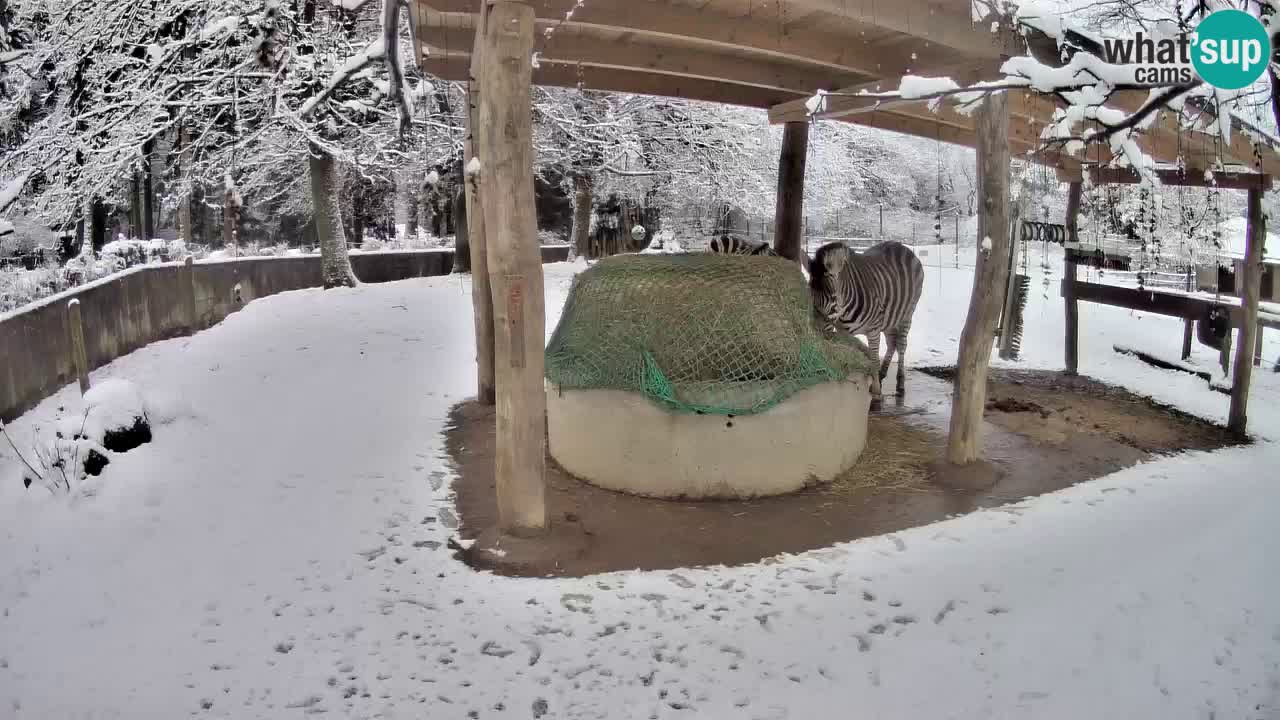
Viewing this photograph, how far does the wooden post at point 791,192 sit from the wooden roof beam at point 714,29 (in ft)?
6.41

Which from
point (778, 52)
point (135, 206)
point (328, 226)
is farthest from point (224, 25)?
point (135, 206)

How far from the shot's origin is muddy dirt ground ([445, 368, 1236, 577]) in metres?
4.36

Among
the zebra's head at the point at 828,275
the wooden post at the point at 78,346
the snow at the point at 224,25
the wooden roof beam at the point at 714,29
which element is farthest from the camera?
the snow at the point at 224,25

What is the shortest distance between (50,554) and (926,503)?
195 inches

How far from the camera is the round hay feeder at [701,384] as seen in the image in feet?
16.8

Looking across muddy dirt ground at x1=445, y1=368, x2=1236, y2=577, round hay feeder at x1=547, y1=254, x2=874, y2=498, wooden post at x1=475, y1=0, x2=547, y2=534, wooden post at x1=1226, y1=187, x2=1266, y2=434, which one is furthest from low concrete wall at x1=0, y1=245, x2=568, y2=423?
wooden post at x1=1226, y1=187, x2=1266, y2=434

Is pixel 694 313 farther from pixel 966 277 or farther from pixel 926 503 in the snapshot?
pixel 966 277

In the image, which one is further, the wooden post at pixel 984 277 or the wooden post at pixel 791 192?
the wooden post at pixel 791 192

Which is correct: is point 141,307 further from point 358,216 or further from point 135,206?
point 358,216

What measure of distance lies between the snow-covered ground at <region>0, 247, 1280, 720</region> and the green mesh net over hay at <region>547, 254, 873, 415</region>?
1172mm

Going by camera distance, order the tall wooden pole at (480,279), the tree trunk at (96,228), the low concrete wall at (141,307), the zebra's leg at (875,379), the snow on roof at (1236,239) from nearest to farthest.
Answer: the tall wooden pole at (480,279) → the low concrete wall at (141,307) → the zebra's leg at (875,379) → the snow on roof at (1236,239) → the tree trunk at (96,228)

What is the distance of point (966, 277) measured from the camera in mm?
17797

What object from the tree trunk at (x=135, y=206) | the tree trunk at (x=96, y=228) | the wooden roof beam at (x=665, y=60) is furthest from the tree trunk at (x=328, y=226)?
the wooden roof beam at (x=665, y=60)

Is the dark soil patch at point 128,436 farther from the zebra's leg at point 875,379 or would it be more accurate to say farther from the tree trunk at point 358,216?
the tree trunk at point 358,216
